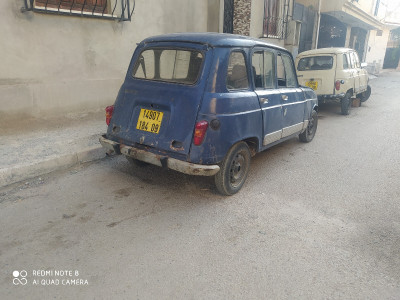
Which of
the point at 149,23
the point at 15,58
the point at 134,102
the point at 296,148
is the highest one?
the point at 149,23

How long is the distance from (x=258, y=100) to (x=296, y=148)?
2.37m

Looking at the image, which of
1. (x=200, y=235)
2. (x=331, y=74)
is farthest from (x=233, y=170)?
(x=331, y=74)

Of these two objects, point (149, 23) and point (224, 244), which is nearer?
point (224, 244)

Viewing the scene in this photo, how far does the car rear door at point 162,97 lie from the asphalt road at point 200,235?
750 mm

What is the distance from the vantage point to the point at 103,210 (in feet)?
10.7

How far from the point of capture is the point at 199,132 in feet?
10.4

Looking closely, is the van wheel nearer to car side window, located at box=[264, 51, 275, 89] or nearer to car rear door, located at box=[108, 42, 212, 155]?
car rear door, located at box=[108, 42, 212, 155]

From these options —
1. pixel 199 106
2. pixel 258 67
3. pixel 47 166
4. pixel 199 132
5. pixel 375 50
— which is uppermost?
pixel 375 50

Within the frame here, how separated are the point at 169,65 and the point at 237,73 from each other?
85 cm

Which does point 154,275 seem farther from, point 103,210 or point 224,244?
point 103,210

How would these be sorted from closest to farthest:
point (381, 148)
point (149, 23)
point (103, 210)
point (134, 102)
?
1. point (103, 210)
2. point (134, 102)
3. point (381, 148)
4. point (149, 23)

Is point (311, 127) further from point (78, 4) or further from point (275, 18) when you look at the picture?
point (275, 18)

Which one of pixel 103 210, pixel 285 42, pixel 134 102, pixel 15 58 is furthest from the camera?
pixel 285 42

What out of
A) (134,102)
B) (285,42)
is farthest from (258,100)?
(285,42)
